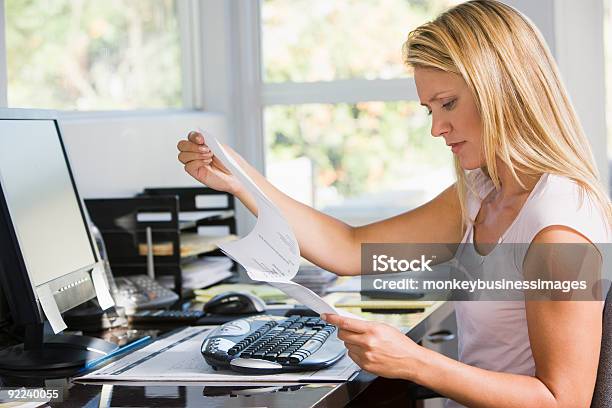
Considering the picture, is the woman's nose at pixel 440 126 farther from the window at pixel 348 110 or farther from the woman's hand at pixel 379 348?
the window at pixel 348 110

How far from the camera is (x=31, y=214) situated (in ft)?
5.30

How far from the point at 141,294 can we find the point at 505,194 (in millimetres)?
833

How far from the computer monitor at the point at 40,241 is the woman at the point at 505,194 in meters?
0.23

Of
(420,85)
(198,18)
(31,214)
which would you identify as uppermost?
(198,18)

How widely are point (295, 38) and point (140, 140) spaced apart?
79cm

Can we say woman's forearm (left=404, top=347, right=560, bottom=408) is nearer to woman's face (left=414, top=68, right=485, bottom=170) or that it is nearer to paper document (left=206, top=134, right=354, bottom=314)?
paper document (left=206, top=134, right=354, bottom=314)

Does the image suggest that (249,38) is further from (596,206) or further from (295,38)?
(596,206)

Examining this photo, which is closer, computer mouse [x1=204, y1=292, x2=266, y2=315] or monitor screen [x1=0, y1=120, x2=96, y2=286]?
monitor screen [x1=0, y1=120, x2=96, y2=286]

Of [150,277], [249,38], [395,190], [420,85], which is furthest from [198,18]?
[420,85]

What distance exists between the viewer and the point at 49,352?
5.44ft

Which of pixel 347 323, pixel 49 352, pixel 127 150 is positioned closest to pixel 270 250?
pixel 347 323

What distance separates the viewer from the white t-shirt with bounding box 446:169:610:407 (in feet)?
4.93

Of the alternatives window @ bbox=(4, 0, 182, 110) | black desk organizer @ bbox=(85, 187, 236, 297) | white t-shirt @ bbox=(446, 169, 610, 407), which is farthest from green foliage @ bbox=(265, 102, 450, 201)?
white t-shirt @ bbox=(446, 169, 610, 407)

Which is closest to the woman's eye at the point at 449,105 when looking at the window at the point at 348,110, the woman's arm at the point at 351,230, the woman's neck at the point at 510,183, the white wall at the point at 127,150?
the woman's neck at the point at 510,183
